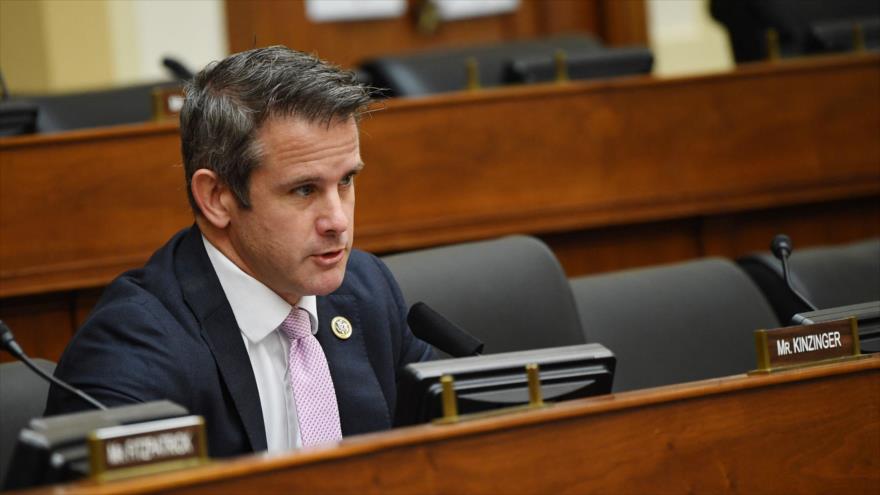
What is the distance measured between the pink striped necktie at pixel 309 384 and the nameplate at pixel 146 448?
2.08ft

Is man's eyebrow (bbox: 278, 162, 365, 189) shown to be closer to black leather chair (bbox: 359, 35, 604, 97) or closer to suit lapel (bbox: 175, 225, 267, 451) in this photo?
suit lapel (bbox: 175, 225, 267, 451)

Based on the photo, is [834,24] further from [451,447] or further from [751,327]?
[451,447]

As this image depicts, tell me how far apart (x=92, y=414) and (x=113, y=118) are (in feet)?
7.55

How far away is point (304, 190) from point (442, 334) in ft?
0.93

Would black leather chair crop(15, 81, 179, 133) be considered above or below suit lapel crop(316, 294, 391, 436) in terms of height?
above

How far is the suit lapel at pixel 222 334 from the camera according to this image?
1854 millimetres

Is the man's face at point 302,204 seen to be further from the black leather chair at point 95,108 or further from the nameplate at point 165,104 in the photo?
the black leather chair at point 95,108

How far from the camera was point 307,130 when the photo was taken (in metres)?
1.87

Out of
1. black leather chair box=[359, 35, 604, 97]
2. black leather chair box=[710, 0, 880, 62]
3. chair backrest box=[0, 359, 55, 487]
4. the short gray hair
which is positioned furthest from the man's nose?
black leather chair box=[710, 0, 880, 62]

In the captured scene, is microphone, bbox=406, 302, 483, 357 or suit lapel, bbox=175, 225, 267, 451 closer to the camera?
microphone, bbox=406, 302, 483, 357

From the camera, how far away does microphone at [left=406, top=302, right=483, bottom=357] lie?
1734mm

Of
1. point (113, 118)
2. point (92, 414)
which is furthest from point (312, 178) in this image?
point (113, 118)

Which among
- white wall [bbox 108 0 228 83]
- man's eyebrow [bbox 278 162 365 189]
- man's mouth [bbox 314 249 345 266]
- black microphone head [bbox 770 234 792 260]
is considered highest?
white wall [bbox 108 0 228 83]

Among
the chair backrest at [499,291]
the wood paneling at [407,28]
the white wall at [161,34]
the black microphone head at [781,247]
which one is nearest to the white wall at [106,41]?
the white wall at [161,34]
